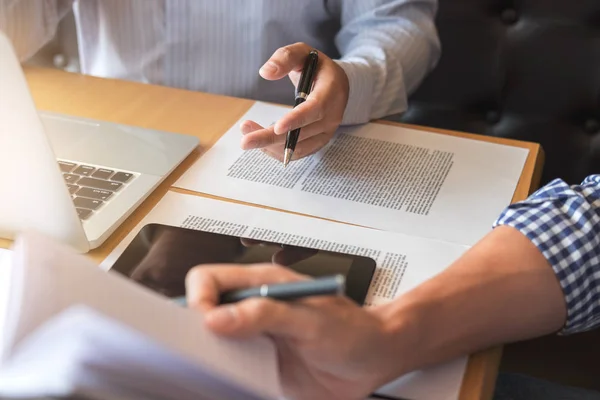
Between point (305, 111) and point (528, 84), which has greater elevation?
point (305, 111)

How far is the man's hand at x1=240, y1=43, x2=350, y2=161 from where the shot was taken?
813 millimetres

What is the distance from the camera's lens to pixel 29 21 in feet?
3.77

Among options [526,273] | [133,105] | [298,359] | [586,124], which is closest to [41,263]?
[298,359]

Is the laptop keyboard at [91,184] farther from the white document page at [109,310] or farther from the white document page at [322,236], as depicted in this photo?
the white document page at [109,310]

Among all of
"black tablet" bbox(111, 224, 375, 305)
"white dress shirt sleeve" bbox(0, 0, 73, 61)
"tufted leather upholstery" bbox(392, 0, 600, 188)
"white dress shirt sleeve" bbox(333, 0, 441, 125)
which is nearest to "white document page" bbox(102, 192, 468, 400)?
"black tablet" bbox(111, 224, 375, 305)

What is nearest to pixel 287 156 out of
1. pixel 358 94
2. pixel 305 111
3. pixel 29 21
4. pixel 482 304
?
pixel 305 111

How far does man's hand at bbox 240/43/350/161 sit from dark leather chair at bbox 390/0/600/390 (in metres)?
0.47

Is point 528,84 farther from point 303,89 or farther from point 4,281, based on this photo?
point 4,281

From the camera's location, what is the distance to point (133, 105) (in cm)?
99

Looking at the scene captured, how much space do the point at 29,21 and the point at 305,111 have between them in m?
0.57

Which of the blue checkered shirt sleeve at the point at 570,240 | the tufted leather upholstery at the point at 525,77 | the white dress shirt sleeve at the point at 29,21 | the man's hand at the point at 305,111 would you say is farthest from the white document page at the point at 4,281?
the tufted leather upholstery at the point at 525,77

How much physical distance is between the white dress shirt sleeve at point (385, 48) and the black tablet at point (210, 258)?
34 centimetres

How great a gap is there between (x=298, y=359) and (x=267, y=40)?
0.82 metres

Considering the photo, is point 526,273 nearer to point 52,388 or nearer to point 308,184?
point 308,184
